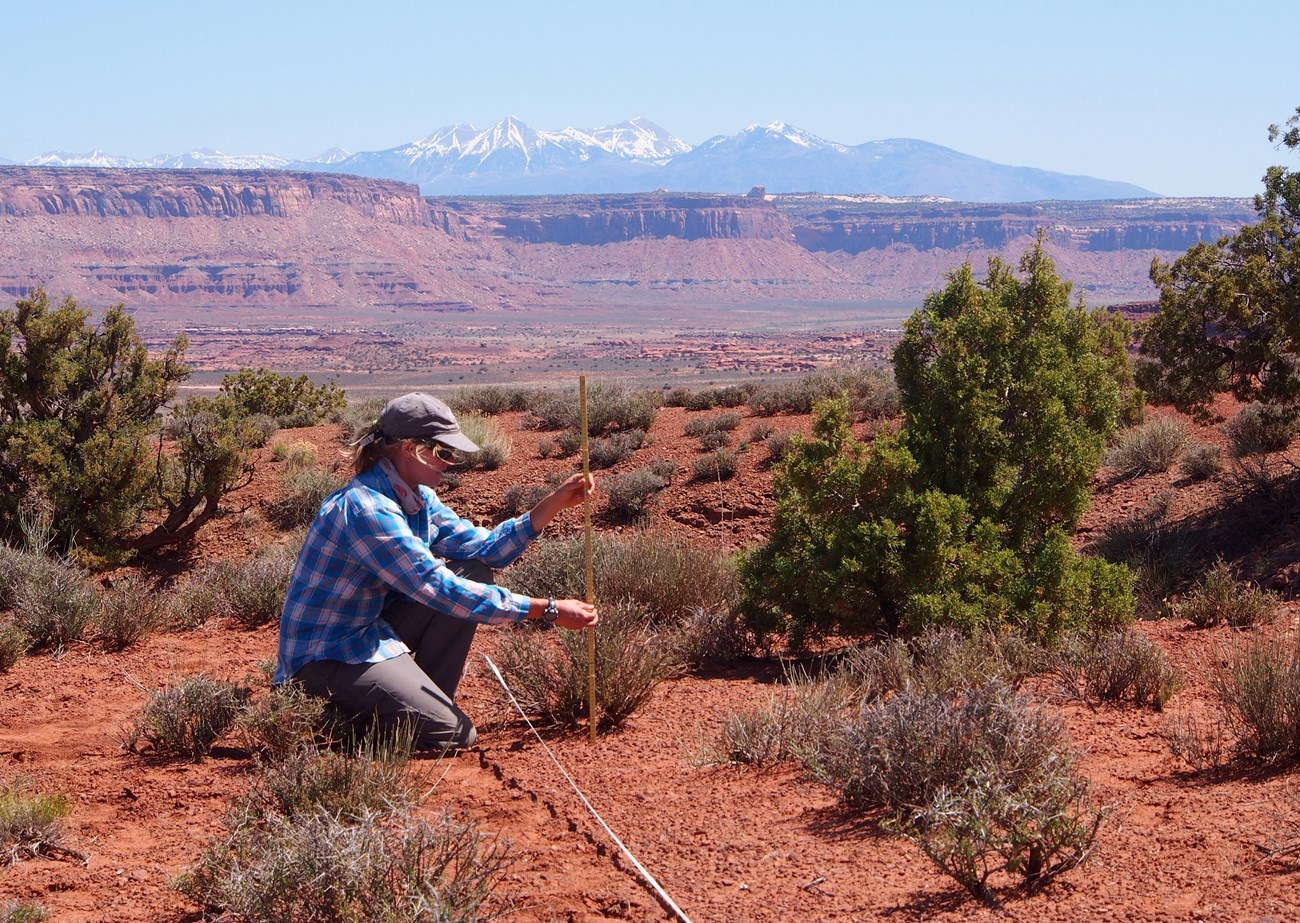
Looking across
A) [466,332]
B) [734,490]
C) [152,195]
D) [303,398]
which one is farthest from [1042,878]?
[152,195]

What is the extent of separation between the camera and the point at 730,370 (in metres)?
61.8

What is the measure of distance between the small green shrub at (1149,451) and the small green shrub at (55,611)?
36.8 ft

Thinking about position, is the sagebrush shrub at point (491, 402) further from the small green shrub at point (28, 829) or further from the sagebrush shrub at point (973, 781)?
the sagebrush shrub at point (973, 781)

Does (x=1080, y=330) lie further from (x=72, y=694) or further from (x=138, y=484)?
(x=138, y=484)

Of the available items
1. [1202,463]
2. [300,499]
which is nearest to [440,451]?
[300,499]

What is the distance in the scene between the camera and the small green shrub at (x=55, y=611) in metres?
7.63

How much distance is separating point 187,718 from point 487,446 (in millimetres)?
11678

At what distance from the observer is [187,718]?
17.2 feet

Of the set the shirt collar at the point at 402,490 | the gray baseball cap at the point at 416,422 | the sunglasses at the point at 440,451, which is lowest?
the shirt collar at the point at 402,490

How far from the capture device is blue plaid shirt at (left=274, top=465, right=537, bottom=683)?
4.62 m

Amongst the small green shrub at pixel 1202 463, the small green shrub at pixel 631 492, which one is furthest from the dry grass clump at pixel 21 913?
the small green shrub at pixel 1202 463

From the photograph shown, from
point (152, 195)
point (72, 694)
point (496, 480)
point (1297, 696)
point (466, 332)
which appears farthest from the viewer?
point (152, 195)

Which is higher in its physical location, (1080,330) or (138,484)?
(1080,330)

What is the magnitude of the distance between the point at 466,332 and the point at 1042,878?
9986 cm
